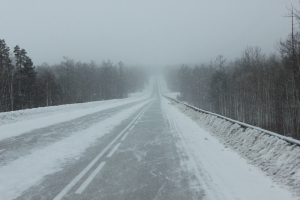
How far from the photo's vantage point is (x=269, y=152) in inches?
210

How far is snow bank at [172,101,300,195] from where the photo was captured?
4266 mm

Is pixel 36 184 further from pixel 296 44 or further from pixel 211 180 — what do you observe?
pixel 296 44

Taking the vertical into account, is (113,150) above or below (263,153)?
below

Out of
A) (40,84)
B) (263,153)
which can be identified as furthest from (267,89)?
(40,84)

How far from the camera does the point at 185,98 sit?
98.1 metres

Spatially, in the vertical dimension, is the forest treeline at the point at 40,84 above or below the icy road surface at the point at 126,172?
above

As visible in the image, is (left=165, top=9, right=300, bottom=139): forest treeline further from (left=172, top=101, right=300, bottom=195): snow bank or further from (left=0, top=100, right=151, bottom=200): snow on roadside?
(left=0, top=100, right=151, bottom=200): snow on roadside

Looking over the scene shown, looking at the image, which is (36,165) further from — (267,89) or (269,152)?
(267,89)

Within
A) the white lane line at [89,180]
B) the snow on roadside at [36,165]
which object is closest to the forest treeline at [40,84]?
the snow on roadside at [36,165]

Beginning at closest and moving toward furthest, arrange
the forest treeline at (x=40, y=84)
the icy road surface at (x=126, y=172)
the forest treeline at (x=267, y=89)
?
the icy road surface at (x=126, y=172) < the forest treeline at (x=267, y=89) < the forest treeline at (x=40, y=84)

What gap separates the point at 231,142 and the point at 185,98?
91480 millimetres

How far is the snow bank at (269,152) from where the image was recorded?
427 centimetres

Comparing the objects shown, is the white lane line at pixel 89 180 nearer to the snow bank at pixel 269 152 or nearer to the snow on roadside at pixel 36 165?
the snow on roadside at pixel 36 165

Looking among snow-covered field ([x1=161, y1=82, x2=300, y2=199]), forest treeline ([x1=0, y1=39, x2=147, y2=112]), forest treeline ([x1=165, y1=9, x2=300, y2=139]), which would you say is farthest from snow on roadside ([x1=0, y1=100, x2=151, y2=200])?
forest treeline ([x1=0, y1=39, x2=147, y2=112])
